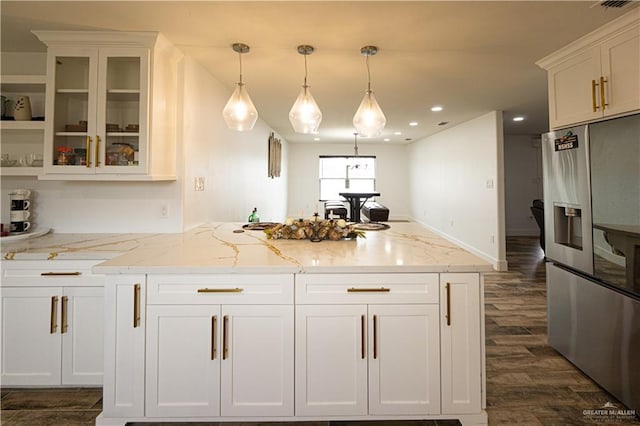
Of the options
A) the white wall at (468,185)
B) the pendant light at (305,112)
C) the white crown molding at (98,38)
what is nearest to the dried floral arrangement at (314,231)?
the pendant light at (305,112)

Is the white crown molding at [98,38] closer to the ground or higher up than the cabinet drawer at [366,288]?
higher up

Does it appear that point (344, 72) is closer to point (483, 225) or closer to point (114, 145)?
point (114, 145)

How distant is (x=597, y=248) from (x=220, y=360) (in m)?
2.39

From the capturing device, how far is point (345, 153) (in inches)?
359

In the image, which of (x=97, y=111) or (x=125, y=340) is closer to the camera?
(x=125, y=340)

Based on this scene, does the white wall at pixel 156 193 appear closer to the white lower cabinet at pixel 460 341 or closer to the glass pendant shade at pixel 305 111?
the glass pendant shade at pixel 305 111

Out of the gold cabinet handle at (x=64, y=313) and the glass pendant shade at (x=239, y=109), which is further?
the glass pendant shade at (x=239, y=109)

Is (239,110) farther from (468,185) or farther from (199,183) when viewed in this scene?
(468,185)

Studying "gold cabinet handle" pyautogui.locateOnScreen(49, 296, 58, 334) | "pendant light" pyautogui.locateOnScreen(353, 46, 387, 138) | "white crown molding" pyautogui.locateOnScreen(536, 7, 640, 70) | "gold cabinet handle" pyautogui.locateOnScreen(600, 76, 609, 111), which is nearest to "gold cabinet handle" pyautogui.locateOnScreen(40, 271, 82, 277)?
"gold cabinet handle" pyautogui.locateOnScreen(49, 296, 58, 334)

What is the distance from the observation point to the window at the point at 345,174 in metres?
9.20

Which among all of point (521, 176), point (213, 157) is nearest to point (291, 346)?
point (213, 157)

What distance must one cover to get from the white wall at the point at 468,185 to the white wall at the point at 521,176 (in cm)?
187

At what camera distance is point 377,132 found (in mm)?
2299

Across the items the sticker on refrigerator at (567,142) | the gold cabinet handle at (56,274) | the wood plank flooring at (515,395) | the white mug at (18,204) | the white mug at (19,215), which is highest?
the sticker on refrigerator at (567,142)
